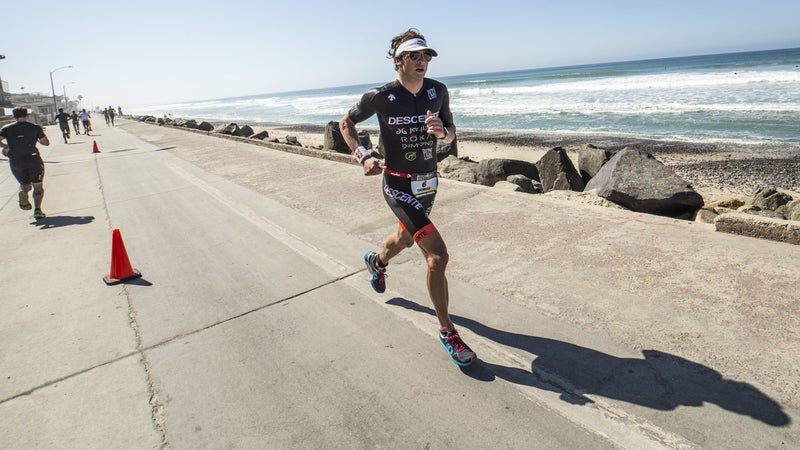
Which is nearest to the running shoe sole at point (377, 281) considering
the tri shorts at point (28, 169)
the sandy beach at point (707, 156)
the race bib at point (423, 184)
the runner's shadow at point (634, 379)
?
the race bib at point (423, 184)

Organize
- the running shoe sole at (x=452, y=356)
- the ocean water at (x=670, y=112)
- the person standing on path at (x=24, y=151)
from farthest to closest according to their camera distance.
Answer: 1. the ocean water at (x=670, y=112)
2. the person standing on path at (x=24, y=151)
3. the running shoe sole at (x=452, y=356)

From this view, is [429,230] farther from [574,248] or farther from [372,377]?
[574,248]

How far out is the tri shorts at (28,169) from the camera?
8.28 meters

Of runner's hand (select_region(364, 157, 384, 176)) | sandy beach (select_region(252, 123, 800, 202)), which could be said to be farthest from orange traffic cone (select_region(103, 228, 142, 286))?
sandy beach (select_region(252, 123, 800, 202))

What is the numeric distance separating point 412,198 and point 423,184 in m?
0.17

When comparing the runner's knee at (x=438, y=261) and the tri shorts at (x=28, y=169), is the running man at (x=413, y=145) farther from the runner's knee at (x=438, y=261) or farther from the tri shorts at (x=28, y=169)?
the tri shorts at (x=28, y=169)

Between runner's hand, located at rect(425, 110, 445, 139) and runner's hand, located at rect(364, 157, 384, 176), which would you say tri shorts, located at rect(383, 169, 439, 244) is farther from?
runner's hand, located at rect(425, 110, 445, 139)

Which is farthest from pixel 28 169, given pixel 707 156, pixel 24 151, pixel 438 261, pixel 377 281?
pixel 707 156

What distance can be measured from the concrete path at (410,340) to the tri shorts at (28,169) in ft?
7.49

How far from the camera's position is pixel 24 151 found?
8258 mm

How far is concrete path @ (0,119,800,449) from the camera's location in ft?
8.64

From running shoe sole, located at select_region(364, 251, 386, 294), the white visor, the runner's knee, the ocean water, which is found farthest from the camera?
the ocean water

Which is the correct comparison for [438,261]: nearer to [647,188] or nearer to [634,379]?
[634,379]

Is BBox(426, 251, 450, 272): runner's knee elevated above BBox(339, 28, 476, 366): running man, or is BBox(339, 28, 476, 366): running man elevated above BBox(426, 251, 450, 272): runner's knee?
BBox(339, 28, 476, 366): running man
